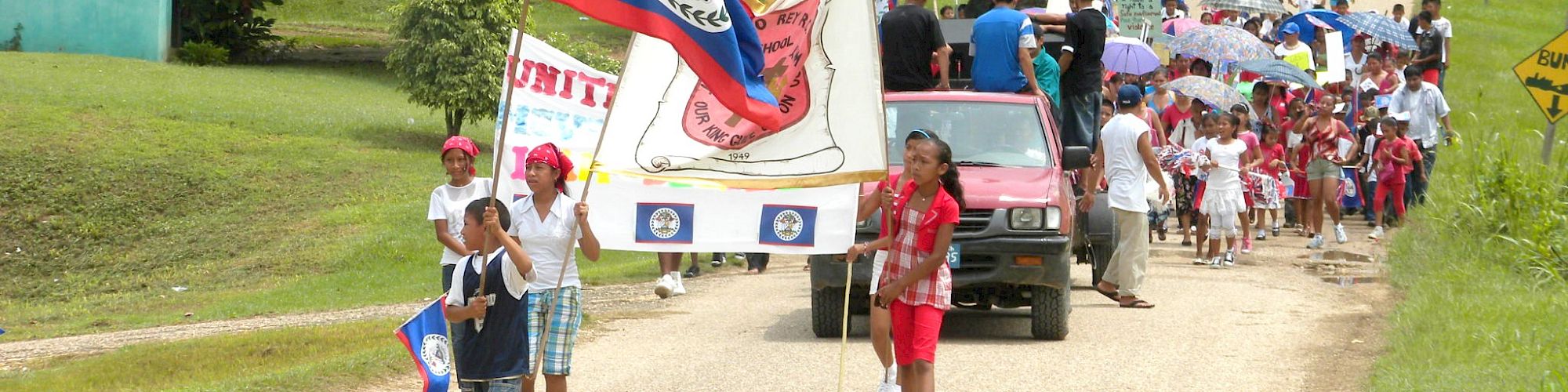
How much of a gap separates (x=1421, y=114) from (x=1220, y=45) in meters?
2.65

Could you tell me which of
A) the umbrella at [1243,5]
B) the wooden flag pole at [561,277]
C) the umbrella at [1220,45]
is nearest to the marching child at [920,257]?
the wooden flag pole at [561,277]

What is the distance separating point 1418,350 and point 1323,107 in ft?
27.5

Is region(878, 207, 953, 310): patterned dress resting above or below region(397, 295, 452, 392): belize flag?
above

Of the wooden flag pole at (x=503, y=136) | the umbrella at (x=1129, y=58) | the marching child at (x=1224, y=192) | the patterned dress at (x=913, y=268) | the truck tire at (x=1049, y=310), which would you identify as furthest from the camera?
the umbrella at (x=1129, y=58)

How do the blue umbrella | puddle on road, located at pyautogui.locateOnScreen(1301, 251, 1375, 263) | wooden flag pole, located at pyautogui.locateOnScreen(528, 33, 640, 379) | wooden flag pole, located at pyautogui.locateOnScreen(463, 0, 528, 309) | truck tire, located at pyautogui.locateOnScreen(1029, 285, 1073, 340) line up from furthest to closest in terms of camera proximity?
the blue umbrella, puddle on road, located at pyautogui.locateOnScreen(1301, 251, 1375, 263), truck tire, located at pyautogui.locateOnScreen(1029, 285, 1073, 340), wooden flag pole, located at pyautogui.locateOnScreen(528, 33, 640, 379), wooden flag pole, located at pyautogui.locateOnScreen(463, 0, 528, 309)

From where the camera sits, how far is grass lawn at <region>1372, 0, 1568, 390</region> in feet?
28.9

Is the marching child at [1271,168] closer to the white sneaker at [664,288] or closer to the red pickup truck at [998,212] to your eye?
the red pickup truck at [998,212]

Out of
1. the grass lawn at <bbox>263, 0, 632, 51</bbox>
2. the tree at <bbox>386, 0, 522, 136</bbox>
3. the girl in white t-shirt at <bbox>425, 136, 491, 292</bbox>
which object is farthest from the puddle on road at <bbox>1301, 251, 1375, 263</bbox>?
the grass lawn at <bbox>263, 0, 632, 51</bbox>

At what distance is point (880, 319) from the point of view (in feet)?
27.0

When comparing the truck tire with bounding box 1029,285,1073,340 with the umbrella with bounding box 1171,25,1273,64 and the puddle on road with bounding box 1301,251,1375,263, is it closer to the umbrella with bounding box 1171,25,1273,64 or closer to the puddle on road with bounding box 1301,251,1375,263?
the puddle on road with bounding box 1301,251,1375,263

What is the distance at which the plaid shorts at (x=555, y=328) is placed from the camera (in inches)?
291

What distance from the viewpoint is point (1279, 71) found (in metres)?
19.0

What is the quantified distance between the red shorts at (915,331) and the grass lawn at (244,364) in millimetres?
3233

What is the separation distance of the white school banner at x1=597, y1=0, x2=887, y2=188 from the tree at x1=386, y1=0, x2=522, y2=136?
21.5 meters
